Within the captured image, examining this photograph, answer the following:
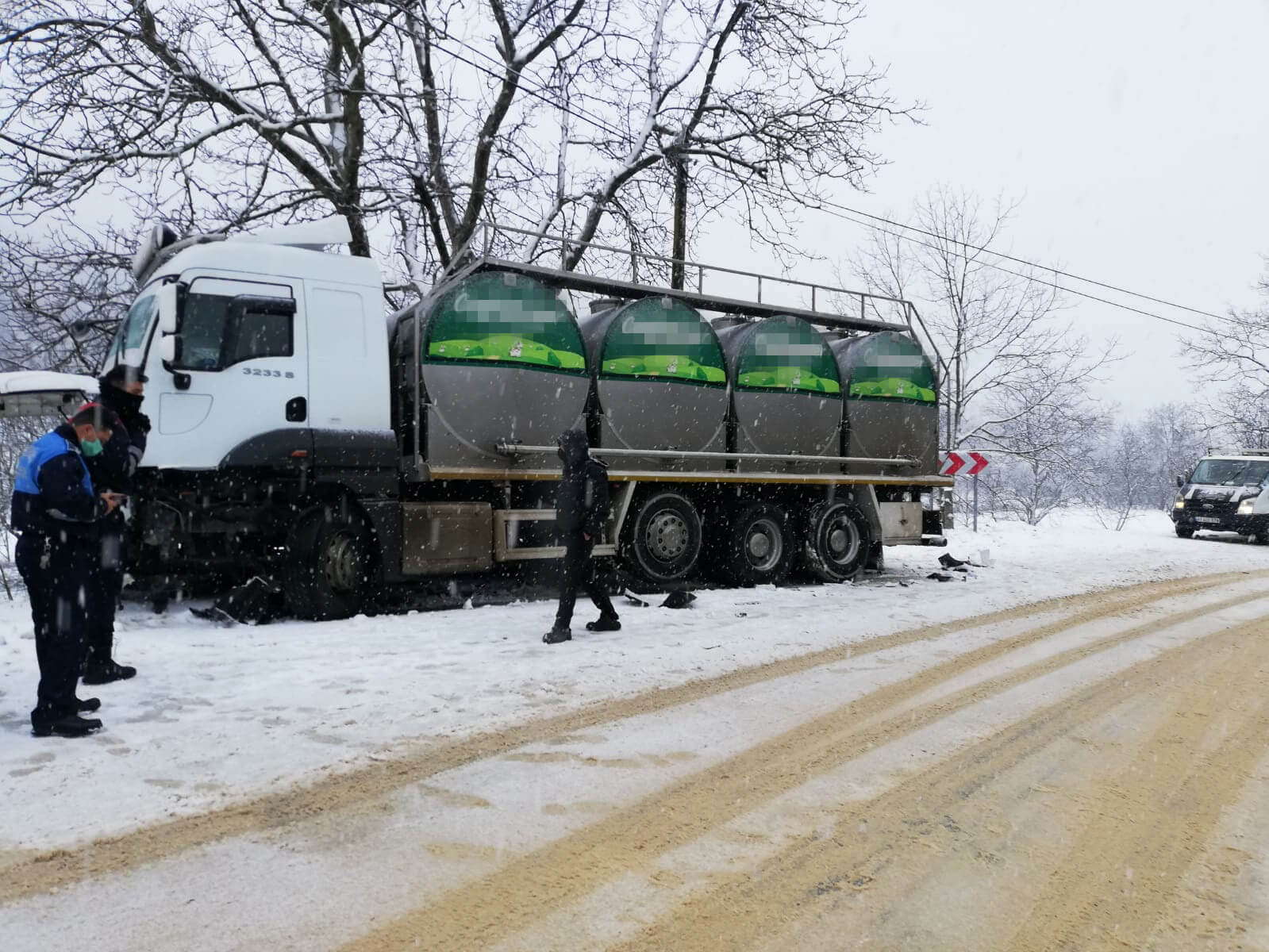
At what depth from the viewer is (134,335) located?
8234 millimetres

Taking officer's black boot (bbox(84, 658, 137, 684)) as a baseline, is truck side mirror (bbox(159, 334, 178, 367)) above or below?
above

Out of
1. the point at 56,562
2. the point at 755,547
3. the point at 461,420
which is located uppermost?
the point at 461,420

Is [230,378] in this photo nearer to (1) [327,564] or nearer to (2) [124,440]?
(1) [327,564]

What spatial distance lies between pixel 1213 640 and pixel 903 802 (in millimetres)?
5603

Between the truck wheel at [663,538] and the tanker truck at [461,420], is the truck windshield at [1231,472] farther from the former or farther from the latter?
the truck wheel at [663,538]

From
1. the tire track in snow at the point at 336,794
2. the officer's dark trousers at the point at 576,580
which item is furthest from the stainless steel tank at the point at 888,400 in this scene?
the officer's dark trousers at the point at 576,580

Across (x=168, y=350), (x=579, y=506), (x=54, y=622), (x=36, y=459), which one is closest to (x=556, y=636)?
(x=579, y=506)

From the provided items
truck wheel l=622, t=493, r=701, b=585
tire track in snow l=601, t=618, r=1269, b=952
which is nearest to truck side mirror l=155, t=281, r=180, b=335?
truck wheel l=622, t=493, r=701, b=585

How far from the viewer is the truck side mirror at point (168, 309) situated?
24.8 ft

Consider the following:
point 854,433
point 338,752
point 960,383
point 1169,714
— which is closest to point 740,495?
point 854,433

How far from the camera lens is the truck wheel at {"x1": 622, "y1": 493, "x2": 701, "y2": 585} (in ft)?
34.6

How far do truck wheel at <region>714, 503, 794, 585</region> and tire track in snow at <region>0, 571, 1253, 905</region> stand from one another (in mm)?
3915

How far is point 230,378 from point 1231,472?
78.3 ft

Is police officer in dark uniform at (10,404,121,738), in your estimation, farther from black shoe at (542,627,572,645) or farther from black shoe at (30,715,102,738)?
black shoe at (542,627,572,645)
